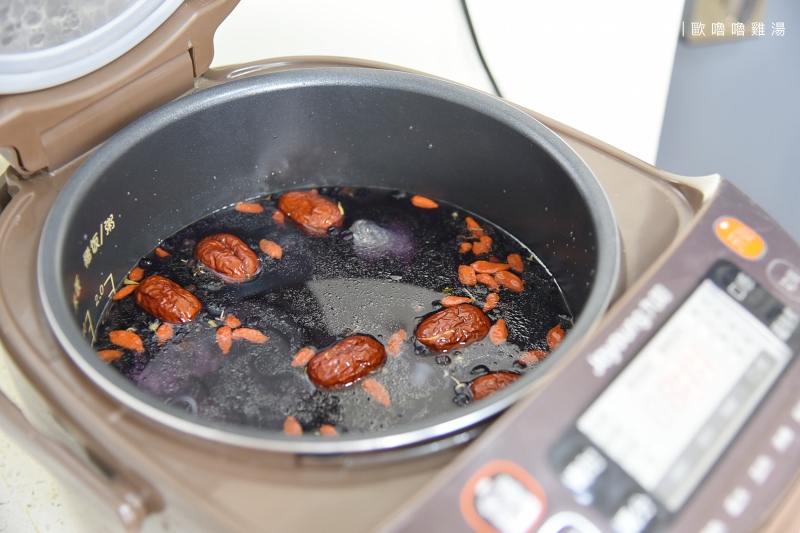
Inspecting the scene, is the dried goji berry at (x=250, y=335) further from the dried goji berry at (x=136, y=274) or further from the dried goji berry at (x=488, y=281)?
the dried goji berry at (x=488, y=281)

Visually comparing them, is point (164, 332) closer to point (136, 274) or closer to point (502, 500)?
point (136, 274)

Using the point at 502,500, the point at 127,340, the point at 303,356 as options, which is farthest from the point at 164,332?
the point at 502,500

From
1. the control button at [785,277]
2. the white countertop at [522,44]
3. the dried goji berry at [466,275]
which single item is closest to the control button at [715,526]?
the control button at [785,277]

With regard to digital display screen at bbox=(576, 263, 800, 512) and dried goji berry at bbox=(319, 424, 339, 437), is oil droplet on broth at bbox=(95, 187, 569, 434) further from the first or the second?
digital display screen at bbox=(576, 263, 800, 512)

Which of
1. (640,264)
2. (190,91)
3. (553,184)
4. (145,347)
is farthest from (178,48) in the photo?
(640,264)

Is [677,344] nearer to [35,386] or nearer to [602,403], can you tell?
[602,403]
